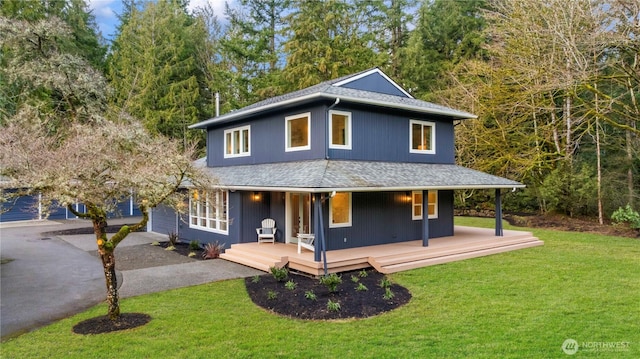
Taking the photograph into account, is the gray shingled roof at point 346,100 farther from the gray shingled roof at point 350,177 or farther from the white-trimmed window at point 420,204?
the white-trimmed window at point 420,204

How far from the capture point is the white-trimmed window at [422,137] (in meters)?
13.4

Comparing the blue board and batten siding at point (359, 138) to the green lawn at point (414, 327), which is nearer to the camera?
the green lawn at point (414, 327)

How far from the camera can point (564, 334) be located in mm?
5766

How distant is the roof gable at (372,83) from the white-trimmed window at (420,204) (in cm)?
385

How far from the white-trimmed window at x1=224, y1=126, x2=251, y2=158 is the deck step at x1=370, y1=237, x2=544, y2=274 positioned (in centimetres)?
677

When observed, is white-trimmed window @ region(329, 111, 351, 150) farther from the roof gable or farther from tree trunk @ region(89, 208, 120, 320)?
tree trunk @ region(89, 208, 120, 320)

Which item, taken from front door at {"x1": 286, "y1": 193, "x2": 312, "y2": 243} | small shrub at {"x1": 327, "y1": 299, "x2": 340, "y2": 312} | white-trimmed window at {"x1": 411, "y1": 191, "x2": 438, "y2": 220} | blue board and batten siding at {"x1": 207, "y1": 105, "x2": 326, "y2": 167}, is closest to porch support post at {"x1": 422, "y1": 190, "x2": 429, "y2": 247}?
white-trimmed window at {"x1": 411, "y1": 191, "x2": 438, "y2": 220}

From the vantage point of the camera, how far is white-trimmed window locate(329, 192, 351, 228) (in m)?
11.1

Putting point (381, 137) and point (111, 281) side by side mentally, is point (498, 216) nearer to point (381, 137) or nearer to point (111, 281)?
point (381, 137)

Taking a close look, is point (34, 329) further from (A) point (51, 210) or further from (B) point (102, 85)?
(B) point (102, 85)

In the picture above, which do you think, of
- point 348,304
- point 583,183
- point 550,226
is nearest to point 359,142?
point 348,304

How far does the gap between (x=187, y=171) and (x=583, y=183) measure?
721 inches

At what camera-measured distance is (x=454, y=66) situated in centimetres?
2614

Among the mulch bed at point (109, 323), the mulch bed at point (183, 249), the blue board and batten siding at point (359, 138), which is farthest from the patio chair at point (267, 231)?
the mulch bed at point (109, 323)
